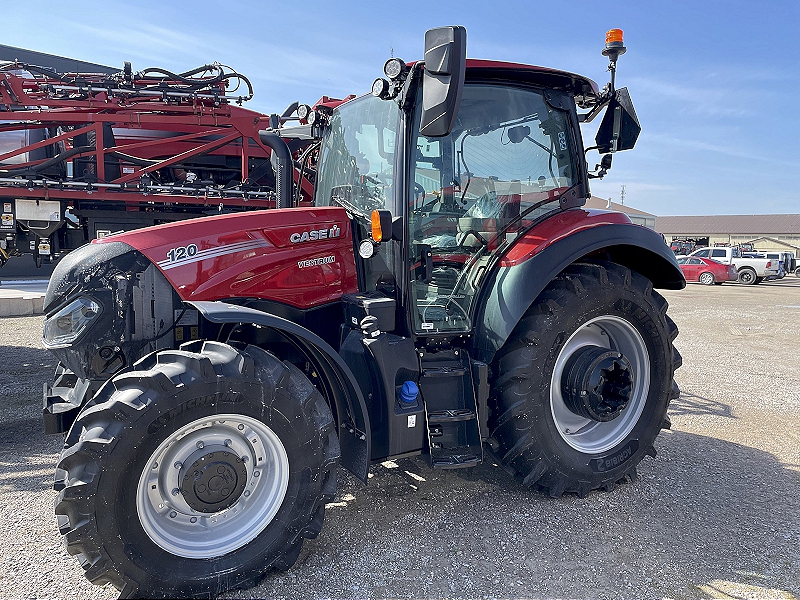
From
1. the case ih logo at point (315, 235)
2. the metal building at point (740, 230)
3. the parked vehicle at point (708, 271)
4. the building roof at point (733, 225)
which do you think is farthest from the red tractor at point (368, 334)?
the building roof at point (733, 225)

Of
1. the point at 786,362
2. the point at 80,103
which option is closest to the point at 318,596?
the point at 80,103

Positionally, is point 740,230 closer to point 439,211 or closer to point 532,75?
point 532,75

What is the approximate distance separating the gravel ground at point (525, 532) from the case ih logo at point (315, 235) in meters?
1.51

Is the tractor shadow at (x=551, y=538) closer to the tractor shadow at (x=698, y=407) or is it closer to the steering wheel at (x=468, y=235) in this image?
the tractor shadow at (x=698, y=407)

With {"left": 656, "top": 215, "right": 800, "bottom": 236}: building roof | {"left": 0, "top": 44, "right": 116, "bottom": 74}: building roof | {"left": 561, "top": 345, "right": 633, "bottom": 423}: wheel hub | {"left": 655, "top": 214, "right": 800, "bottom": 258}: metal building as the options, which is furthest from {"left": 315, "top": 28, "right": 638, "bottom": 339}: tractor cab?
{"left": 656, "top": 215, "right": 800, "bottom": 236}: building roof

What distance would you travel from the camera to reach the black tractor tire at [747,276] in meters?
25.8

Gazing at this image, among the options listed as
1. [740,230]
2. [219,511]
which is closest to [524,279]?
[219,511]

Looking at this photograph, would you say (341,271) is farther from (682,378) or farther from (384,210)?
(682,378)

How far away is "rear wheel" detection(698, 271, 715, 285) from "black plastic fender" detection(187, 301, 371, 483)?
84.8 ft

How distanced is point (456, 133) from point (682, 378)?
5.02 metres

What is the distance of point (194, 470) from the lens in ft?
8.01

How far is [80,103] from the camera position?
7055 millimetres

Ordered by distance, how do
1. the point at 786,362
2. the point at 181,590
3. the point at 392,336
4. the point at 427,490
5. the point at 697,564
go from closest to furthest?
1. the point at 181,590
2. the point at 697,564
3. the point at 392,336
4. the point at 427,490
5. the point at 786,362

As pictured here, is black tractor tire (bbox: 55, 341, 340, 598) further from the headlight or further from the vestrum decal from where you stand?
the vestrum decal
